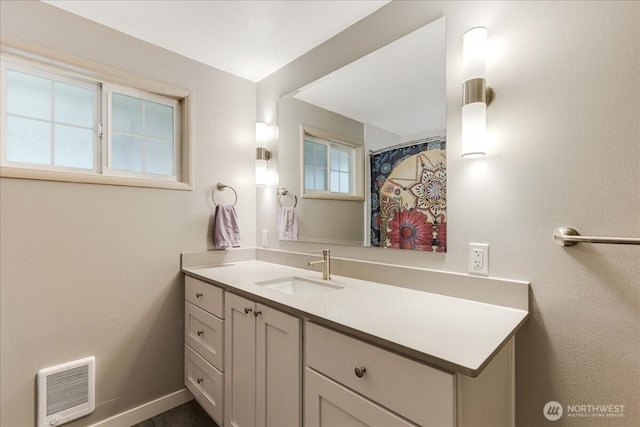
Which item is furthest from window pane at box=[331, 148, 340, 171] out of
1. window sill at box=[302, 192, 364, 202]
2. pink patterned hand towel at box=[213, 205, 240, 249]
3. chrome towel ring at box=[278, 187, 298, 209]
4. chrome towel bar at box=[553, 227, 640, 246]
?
chrome towel bar at box=[553, 227, 640, 246]

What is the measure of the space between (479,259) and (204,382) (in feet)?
5.39

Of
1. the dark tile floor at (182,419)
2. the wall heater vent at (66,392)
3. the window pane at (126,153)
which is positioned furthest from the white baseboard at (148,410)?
the window pane at (126,153)

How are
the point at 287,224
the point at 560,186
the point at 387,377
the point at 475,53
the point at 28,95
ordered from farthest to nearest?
the point at 287,224, the point at 28,95, the point at 475,53, the point at 560,186, the point at 387,377

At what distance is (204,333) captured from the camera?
1763 millimetres

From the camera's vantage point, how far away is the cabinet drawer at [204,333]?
1.61 m

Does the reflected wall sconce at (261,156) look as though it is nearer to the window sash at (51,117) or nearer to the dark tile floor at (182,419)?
the window sash at (51,117)

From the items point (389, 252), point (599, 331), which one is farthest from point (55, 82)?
point (599, 331)

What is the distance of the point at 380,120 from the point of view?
1.58 meters

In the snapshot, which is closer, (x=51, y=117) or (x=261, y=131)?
(x=51, y=117)

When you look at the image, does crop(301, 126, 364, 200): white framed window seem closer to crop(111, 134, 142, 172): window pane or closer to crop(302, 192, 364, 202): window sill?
crop(302, 192, 364, 202): window sill

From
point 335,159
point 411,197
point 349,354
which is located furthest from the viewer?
point 335,159

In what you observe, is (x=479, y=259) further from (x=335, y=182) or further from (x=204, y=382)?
(x=204, y=382)

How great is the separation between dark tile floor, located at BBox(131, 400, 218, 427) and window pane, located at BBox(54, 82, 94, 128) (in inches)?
70.9

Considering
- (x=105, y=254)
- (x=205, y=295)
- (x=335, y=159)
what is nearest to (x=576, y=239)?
(x=335, y=159)
